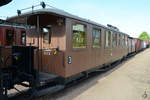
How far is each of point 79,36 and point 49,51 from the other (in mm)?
1154

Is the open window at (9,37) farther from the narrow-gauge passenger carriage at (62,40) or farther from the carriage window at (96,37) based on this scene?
the carriage window at (96,37)

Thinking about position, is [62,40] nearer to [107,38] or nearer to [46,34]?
[46,34]

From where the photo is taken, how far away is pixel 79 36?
14.8 ft

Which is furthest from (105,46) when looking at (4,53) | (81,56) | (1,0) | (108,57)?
(1,0)

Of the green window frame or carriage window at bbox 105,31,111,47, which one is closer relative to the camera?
the green window frame

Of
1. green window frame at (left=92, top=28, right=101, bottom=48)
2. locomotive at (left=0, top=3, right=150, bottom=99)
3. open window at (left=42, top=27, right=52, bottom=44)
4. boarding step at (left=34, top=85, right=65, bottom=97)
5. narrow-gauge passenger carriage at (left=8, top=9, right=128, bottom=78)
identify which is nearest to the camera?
boarding step at (left=34, top=85, right=65, bottom=97)

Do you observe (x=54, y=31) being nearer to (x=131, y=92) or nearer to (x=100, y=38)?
(x=100, y=38)

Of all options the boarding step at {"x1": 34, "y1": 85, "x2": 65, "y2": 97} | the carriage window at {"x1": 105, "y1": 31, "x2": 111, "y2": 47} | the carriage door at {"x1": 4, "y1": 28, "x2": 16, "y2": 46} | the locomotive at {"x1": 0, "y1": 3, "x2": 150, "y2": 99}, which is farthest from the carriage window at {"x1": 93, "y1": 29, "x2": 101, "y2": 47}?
the carriage door at {"x1": 4, "y1": 28, "x2": 16, "y2": 46}

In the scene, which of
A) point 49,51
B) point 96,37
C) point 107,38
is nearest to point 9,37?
point 49,51

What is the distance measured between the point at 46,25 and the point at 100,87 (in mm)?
2972

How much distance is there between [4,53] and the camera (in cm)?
412

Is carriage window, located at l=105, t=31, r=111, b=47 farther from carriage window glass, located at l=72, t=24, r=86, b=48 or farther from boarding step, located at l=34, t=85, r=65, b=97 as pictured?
boarding step, located at l=34, t=85, r=65, b=97

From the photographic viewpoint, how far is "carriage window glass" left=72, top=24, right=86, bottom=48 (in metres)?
4.28

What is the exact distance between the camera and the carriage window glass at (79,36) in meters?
4.28
